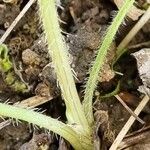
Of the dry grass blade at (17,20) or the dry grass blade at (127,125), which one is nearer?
the dry grass blade at (127,125)

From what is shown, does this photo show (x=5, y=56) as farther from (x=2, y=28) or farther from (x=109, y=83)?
(x=109, y=83)

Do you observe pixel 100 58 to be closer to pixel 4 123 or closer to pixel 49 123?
pixel 49 123

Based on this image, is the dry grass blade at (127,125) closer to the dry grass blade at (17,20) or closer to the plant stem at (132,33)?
the plant stem at (132,33)

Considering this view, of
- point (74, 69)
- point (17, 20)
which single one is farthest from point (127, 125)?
point (17, 20)

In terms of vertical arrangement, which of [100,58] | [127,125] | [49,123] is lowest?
[127,125]

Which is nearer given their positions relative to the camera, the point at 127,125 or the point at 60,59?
the point at 60,59

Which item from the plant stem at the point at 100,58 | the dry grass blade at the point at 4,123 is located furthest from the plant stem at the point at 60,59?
the dry grass blade at the point at 4,123
